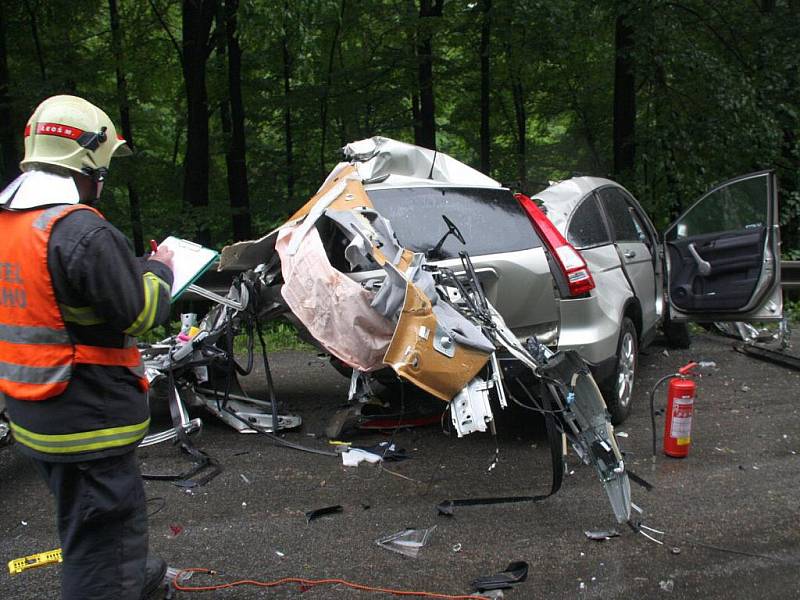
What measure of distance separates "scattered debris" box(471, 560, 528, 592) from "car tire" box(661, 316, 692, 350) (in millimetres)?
5009

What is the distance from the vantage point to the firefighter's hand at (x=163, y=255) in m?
2.73

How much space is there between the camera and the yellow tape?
3.29 metres

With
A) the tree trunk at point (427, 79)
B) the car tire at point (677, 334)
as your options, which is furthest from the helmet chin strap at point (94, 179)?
the tree trunk at point (427, 79)

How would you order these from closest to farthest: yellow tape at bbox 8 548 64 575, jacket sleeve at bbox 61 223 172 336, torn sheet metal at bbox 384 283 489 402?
jacket sleeve at bbox 61 223 172 336 → yellow tape at bbox 8 548 64 575 → torn sheet metal at bbox 384 283 489 402

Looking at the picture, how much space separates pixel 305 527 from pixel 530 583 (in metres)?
1.23

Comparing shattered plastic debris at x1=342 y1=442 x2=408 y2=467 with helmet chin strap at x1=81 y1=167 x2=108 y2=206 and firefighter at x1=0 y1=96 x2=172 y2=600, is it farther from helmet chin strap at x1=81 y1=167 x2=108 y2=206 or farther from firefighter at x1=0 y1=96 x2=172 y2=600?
helmet chin strap at x1=81 y1=167 x2=108 y2=206

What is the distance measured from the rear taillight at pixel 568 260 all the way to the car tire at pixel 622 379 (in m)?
0.64

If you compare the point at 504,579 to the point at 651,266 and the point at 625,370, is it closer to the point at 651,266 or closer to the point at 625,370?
the point at 625,370

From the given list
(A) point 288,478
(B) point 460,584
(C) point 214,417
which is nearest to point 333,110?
(C) point 214,417

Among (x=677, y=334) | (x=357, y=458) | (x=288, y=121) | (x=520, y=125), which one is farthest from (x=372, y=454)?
(x=520, y=125)

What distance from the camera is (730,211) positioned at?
263 inches

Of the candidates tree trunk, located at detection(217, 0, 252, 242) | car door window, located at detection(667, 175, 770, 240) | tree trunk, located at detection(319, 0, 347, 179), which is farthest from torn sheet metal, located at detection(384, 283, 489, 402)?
tree trunk, located at detection(319, 0, 347, 179)

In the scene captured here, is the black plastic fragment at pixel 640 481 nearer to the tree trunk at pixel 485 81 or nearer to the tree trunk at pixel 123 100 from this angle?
the tree trunk at pixel 485 81

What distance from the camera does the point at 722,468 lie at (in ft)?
14.4
